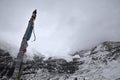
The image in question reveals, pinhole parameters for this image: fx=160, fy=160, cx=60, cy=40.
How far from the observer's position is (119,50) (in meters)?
127

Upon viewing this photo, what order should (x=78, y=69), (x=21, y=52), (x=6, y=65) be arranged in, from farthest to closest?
(x=6, y=65) → (x=78, y=69) → (x=21, y=52)

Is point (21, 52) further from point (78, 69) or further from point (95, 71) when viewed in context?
point (78, 69)

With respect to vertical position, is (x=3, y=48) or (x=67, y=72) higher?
(x=3, y=48)

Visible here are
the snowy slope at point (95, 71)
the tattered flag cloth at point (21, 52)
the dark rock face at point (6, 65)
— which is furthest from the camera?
the dark rock face at point (6, 65)

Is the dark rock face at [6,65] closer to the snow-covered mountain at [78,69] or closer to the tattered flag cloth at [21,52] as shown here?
the snow-covered mountain at [78,69]

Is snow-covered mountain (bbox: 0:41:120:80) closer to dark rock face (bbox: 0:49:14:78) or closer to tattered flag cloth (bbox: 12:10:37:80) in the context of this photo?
dark rock face (bbox: 0:49:14:78)

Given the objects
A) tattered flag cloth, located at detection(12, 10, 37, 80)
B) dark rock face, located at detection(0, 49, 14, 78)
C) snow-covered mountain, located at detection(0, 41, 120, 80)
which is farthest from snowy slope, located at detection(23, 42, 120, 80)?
tattered flag cloth, located at detection(12, 10, 37, 80)

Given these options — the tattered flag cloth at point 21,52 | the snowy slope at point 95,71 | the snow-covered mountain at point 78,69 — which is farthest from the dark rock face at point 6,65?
the tattered flag cloth at point 21,52

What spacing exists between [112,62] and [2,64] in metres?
82.2

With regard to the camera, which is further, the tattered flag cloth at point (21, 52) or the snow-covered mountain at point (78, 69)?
the snow-covered mountain at point (78, 69)

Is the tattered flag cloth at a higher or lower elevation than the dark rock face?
lower

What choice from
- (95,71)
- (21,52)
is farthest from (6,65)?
(21,52)

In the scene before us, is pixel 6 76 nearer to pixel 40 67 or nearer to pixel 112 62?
pixel 40 67

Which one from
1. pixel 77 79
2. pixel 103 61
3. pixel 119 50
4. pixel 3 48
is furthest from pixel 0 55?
pixel 119 50
